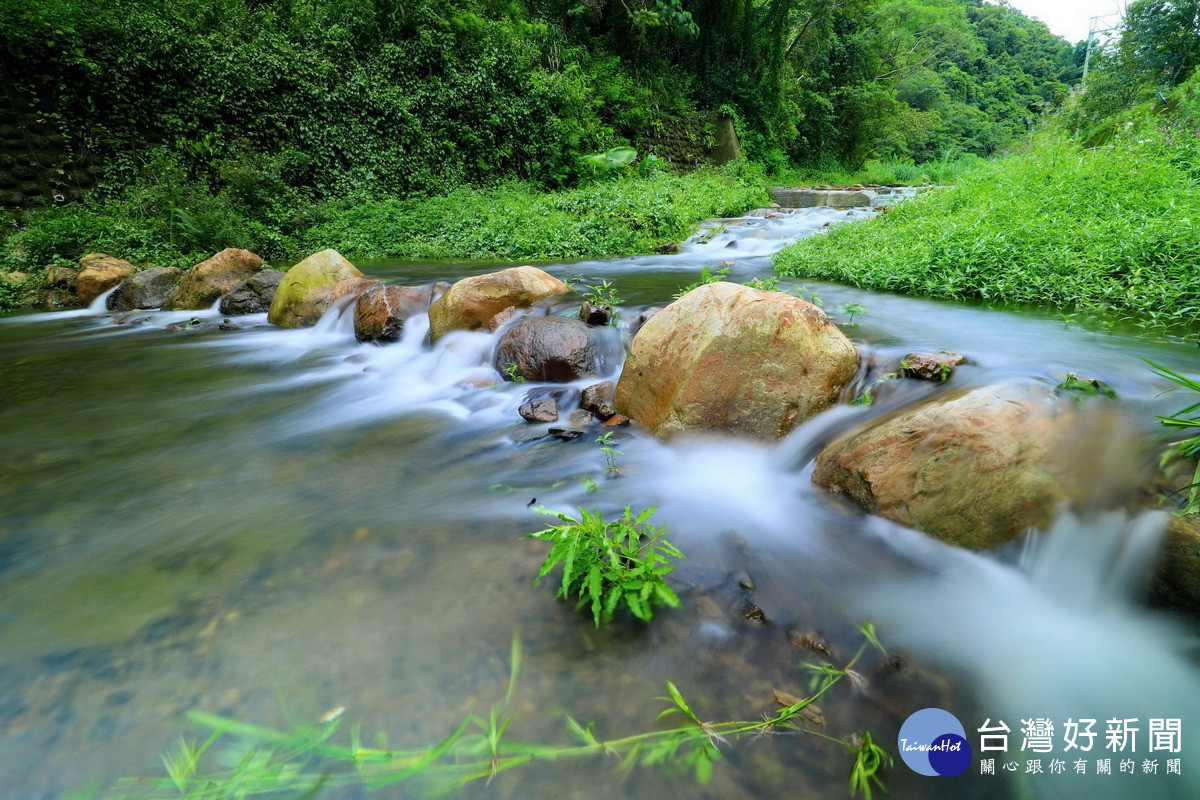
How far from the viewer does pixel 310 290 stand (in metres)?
6.80

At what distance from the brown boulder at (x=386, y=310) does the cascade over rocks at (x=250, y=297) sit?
2.22m

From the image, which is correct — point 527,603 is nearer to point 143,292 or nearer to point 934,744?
point 934,744

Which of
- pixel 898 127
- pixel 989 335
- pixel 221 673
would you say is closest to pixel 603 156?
pixel 989 335

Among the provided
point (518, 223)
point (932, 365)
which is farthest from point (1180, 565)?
point (518, 223)

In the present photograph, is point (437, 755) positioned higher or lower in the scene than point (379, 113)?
lower

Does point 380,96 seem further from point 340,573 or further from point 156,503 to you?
point 340,573

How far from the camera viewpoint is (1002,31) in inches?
2072

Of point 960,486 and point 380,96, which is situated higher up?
point 380,96

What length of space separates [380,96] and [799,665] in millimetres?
15751

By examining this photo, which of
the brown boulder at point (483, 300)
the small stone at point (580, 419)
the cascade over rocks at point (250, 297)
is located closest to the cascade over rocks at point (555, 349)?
the small stone at point (580, 419)

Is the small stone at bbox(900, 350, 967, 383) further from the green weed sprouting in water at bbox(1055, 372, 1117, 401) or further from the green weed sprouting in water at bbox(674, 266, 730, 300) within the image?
the green weed sprouting in water at bbox(674, 266, 730, 300)

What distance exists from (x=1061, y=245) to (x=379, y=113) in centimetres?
1431

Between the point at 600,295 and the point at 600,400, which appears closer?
the point at 600,400

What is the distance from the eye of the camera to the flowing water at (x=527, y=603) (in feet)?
5.10
